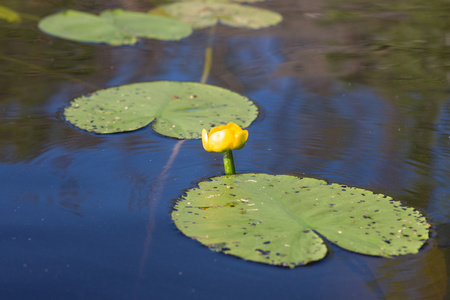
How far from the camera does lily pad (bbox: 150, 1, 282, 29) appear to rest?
297cm

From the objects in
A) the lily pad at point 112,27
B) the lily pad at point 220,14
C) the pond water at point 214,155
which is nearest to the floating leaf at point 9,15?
the pond water at point 214,155

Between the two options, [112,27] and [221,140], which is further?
[112,27]

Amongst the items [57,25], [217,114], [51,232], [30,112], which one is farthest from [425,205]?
[57,25]

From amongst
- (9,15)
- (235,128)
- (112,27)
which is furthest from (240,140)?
(9,15)

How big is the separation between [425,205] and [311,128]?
0.54 meters

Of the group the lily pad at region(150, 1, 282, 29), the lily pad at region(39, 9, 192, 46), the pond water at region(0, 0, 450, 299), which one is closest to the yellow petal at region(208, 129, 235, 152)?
the pond water at region(0, 0, 450, 299)

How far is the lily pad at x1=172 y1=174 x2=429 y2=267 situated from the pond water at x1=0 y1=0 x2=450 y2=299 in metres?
0.03

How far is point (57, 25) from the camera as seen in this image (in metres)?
2.72

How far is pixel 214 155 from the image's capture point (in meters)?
1.49

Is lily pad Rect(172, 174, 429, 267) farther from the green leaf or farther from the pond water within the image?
the green leaf

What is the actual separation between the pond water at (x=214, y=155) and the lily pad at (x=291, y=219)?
1.1 inches

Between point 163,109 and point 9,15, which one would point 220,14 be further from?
point 163,109

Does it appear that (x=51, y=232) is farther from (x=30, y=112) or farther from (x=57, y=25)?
(x=57, y=25)

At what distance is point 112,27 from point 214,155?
5.07 feet
